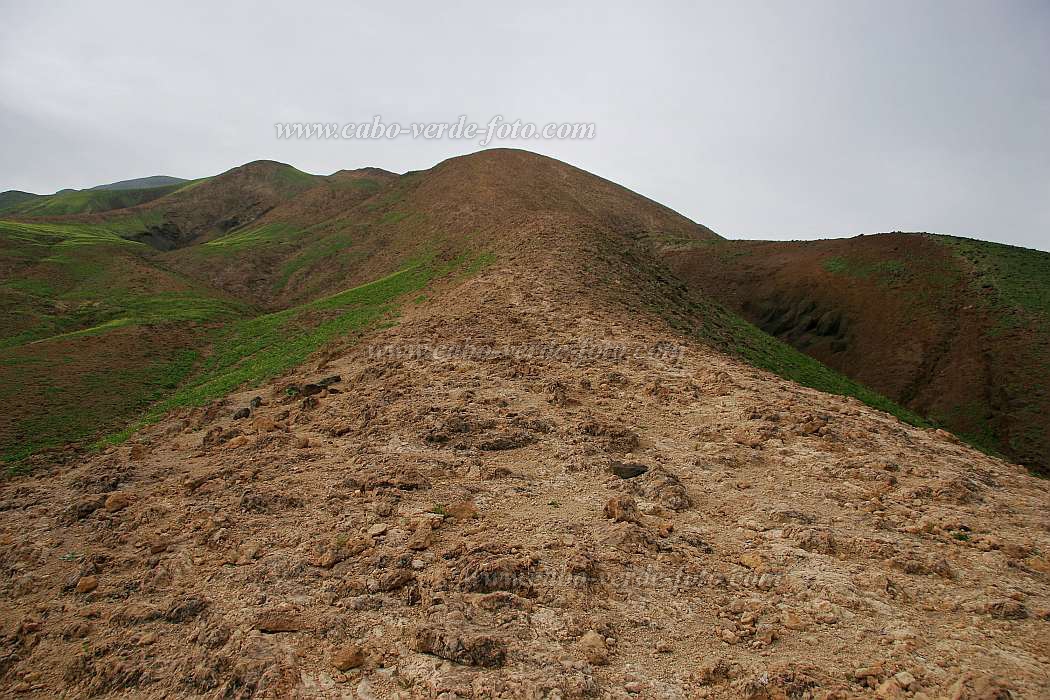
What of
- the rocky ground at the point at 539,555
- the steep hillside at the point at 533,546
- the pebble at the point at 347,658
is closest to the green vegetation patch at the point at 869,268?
the steep hillside at the point at 533,546

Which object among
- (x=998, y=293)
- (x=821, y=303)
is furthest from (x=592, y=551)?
(x=998, y=293)

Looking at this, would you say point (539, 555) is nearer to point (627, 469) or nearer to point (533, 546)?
point (533, 546)

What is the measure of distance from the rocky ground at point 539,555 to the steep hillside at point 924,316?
920 inches

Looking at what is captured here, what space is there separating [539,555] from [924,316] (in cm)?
3988

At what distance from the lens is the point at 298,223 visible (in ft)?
203

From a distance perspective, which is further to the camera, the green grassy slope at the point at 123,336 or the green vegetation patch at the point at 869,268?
the green vegetation patch at the point at 869,268

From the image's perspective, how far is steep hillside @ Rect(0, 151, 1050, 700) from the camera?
6180mm

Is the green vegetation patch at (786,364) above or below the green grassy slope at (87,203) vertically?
below

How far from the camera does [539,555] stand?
26.6 ft

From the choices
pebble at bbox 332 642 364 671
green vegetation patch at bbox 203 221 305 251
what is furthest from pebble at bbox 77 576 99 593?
green vegetation patch at bbox 203 221 305 251

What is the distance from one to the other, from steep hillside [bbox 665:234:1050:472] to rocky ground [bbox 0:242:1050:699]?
2338 centimetres

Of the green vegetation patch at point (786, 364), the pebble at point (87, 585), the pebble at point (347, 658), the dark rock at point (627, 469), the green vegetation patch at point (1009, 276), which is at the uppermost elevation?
the green vegetation patch at point (1009, 276)

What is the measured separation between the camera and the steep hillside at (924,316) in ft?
99.3

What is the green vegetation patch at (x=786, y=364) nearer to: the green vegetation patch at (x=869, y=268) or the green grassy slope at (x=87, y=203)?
the green vegetation patch at (x=869, y=268)
